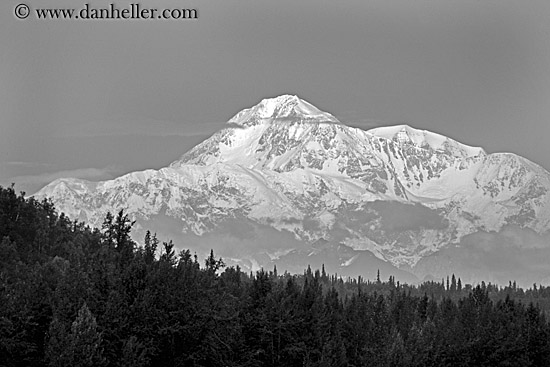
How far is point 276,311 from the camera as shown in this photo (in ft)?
538

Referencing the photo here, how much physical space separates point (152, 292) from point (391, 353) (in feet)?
159

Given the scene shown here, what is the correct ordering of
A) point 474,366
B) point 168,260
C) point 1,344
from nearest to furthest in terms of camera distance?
point 1,344
point 168,260
point 474,366

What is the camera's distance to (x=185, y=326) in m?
137

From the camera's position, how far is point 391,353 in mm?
167125

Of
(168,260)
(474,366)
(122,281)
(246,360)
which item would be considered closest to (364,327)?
(474,366)

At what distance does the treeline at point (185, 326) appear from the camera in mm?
127375

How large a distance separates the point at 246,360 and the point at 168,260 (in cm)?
2030

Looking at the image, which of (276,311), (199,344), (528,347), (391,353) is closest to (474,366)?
(528,347)

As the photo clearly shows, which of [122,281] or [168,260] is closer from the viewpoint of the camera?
[122,281]

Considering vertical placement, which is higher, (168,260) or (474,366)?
(168,260)

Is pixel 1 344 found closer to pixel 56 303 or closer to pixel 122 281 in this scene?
pixel 56 303

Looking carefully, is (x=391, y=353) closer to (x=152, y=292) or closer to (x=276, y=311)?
(x=276, y=311)

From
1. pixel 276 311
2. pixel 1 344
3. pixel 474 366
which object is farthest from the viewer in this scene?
pixel 474 366

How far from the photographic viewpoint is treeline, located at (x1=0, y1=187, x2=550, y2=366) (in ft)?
418
